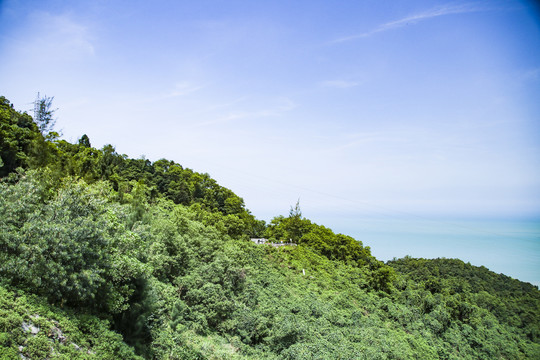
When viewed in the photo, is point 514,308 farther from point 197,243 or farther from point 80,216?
point 80,216

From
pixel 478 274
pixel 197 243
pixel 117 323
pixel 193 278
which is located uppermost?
pixel 478 274

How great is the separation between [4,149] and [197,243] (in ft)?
58.6

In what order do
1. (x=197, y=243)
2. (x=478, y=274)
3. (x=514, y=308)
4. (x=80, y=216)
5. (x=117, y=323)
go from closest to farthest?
1. (x=80, y=216)
2. (x=117, y=323)
3. (x=197, y=243)
4. (x=514, y=308)
5. (x=478, y=274)

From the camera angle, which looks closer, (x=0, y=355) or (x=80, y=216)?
(x=0, y=355)

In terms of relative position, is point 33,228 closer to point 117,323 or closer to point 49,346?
point 49,346

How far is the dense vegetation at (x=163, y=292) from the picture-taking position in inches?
414

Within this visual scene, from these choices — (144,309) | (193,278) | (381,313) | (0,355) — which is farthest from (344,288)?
(0,355)

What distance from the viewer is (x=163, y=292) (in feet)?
61.7

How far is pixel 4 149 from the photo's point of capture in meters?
23.9

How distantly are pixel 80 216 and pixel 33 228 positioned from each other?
1.71 meters

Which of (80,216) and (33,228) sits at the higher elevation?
(80,216)

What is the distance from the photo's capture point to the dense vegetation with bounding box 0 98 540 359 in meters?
10.5

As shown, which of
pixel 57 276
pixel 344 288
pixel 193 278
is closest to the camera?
pixel 57 276

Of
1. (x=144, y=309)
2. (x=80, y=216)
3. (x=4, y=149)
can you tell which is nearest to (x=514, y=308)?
(x=144, y=309)
